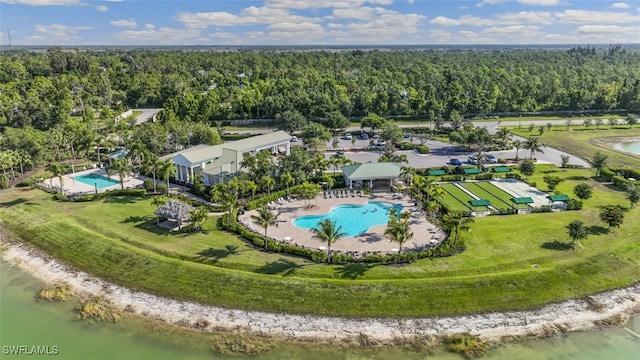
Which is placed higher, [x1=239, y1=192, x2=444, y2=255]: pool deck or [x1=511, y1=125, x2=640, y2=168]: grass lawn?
[x1=511, y1=125, x2=640, y2=168]: grass lawn

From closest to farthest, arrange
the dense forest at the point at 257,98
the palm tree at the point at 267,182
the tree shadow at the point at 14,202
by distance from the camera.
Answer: the tree shadow at the point at 14,202 < the palm tree at the point at 267,182 < the dense forest at the point at 257,98

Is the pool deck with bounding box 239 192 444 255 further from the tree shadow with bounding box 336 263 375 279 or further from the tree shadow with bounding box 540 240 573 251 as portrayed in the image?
the tree shadow with bounding box 540 240 573 251

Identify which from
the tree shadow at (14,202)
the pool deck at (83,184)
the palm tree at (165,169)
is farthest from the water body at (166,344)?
the pool deck at (83,184)

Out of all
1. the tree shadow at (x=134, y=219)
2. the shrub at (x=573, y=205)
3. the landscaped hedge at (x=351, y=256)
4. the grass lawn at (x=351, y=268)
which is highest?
the shrub at (x=573, y=205)

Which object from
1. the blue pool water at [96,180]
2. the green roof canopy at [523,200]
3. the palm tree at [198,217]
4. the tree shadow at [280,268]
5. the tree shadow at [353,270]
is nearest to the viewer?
the tree shadow at [353,270]

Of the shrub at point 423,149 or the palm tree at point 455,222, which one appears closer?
the palm tree at point 455,222

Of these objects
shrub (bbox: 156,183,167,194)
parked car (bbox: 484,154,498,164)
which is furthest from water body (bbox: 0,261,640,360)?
parked car (bbox: 484,154,498,164)

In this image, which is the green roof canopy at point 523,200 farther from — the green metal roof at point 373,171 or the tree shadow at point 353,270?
the tree shadow at point 353,270
